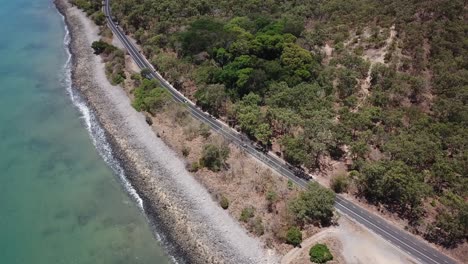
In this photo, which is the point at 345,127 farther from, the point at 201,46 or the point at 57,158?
the point at 57,158

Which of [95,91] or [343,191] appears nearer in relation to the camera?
[343,191]

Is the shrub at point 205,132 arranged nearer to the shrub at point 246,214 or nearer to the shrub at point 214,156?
the shrub at point 214,156

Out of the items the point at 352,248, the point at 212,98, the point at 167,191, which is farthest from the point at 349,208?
the point at 212,98

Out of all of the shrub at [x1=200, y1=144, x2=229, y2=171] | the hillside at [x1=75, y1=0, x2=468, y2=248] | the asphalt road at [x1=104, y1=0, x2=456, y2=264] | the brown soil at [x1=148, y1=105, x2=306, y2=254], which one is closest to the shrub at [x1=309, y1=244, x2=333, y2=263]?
the brown soil at [x1=148, y1=105, x2=306, y2=254]

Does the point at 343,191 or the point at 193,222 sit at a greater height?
the point at 343,191

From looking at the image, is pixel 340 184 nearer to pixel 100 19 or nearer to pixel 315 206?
pixel 315 206

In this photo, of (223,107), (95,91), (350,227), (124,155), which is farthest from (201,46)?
(350,227)

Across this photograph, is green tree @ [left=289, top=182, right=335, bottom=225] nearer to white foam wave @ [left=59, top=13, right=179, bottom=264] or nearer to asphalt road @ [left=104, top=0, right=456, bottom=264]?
asphalt road @ [left=104, top=0, right=456, bottom=264]

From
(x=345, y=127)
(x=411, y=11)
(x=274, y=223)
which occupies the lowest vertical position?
(x=274, y=223)
